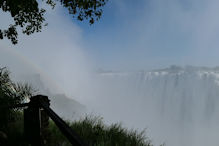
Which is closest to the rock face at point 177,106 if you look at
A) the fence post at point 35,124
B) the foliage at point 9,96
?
the foliage at point 9,96

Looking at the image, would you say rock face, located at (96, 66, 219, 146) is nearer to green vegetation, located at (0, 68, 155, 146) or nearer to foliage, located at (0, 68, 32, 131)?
green vegetation, located at (0, 68, 155, 146)

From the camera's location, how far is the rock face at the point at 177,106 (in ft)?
124

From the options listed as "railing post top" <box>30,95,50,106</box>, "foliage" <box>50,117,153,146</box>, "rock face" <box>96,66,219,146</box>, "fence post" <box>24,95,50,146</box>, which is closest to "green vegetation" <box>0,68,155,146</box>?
"foliage" <box>50,117,153,146</box>

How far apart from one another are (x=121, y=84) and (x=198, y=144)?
25.6m

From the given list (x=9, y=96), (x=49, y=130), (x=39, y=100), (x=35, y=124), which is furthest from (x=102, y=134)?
(x=39, y=100)

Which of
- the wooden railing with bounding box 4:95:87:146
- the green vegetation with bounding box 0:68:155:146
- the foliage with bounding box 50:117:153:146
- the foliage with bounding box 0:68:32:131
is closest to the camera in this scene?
the wooden railing with bounding box 4:95:87:146

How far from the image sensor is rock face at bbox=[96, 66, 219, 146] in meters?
37.7

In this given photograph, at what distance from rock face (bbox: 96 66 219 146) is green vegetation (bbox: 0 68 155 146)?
107 feet

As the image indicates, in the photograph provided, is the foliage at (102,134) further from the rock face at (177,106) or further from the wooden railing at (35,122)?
the rock face at (177,106)

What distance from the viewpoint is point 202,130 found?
1550 inches

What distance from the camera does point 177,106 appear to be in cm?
4200

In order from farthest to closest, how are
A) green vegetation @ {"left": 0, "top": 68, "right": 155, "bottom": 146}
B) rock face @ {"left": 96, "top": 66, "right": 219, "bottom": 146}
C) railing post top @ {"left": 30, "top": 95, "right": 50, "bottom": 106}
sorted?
rock face @ {"left": 96, "top": 66, "right": 219, "bottom": 146}, green vegetation @ {"left": 0, "top": 68, "right": 155, "bottom": 146}, railing post top @ {"left": 30, "top": 95, "right": 50, "bottom": 106}

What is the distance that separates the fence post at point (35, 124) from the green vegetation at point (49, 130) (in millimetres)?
164

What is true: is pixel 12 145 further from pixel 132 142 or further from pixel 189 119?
pixel 189 119
